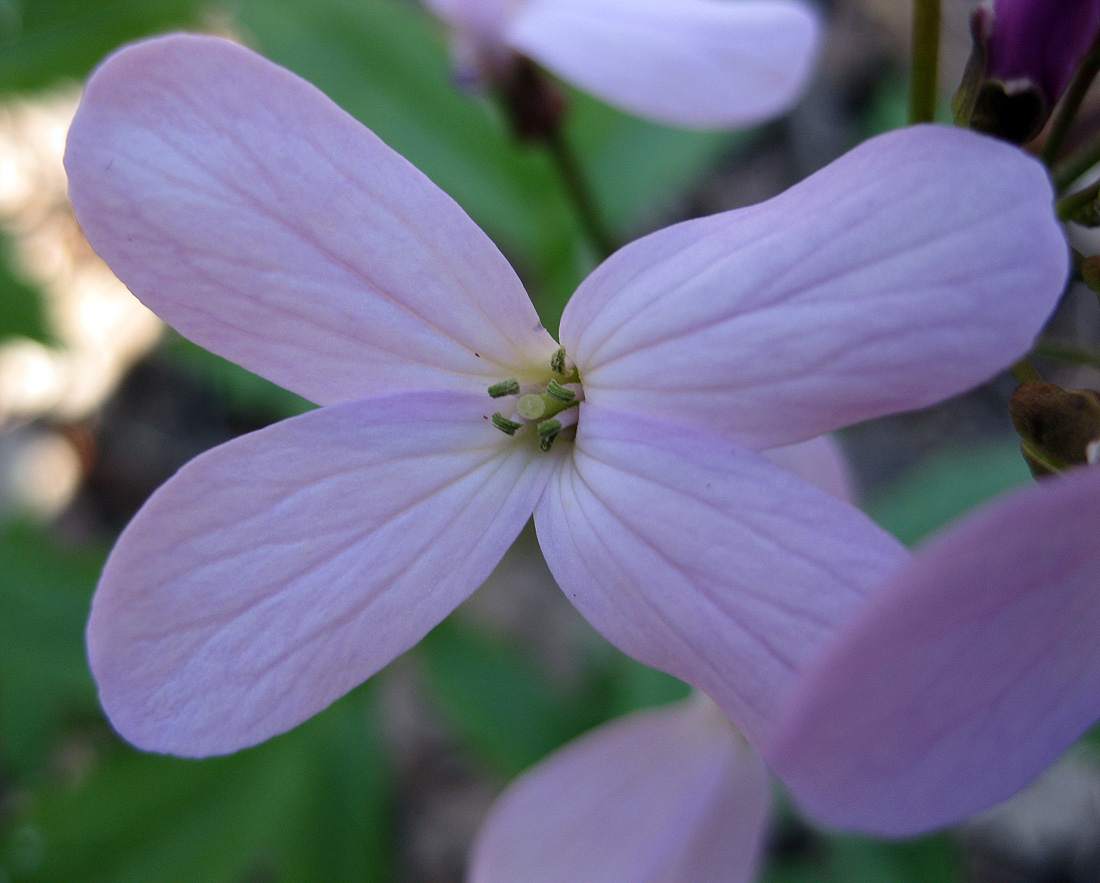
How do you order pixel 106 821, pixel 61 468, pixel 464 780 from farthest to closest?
pixel 61 468 → pixel 464 780 → pixel 106 821

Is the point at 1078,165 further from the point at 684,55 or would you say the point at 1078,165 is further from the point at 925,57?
the point at 684,55

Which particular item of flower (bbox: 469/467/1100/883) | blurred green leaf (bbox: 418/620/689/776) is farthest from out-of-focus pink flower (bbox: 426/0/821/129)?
blurred green leaf (bbox: 418/620/689/776)

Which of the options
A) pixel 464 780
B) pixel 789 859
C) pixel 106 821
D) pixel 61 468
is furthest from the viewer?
pixel 61 468

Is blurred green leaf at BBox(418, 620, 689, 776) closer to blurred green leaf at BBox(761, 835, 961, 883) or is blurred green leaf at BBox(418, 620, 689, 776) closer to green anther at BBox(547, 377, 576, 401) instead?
blurred green leaf at BBox(761, 835, 961, 883)

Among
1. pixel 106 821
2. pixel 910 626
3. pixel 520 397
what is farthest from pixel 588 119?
pixel 910 626

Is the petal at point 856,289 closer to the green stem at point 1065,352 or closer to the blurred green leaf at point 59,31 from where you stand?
the green stem at point 1065,352

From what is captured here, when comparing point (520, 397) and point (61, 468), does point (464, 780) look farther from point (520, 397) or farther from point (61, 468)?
point (520, 397)
